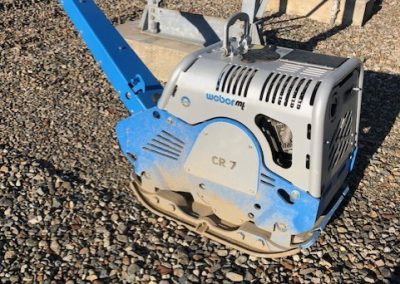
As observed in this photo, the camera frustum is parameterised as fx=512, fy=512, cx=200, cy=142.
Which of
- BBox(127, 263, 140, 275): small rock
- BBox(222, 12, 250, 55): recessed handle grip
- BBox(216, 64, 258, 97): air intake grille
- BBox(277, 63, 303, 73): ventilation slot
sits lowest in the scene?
BBox(127, 263, 140, 275): small rock

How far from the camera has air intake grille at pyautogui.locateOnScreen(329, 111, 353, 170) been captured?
3236 mm

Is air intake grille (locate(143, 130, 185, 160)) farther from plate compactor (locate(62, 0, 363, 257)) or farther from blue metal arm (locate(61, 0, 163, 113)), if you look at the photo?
blue metal arm (locate(61, 0, 163, 113))

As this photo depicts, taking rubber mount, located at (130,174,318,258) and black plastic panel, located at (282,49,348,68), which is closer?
black plastic panel, located at (282,49,348,68)

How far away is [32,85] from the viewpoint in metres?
6.11

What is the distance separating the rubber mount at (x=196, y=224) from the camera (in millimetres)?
3480

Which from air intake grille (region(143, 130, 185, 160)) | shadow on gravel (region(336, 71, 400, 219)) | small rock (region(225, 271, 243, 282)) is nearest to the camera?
small rock (region(225, 271, 243, 282))

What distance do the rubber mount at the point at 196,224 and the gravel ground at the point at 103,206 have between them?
0.23 ft

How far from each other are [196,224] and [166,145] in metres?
0.64

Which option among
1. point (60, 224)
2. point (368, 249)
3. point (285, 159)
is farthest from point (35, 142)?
point (368, 249)

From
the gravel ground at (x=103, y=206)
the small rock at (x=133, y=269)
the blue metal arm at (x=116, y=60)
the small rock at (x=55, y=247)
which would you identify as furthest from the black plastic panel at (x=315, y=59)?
the small rock at (x=55, y=247)

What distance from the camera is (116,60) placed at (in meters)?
3.97

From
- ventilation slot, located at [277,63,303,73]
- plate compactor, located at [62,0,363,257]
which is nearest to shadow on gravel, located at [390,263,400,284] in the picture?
plate compactor, located at [62,0,363,257]

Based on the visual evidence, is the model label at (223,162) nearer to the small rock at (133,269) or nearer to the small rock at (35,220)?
the small rock at (133,269)

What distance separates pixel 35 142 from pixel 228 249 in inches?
92.6
